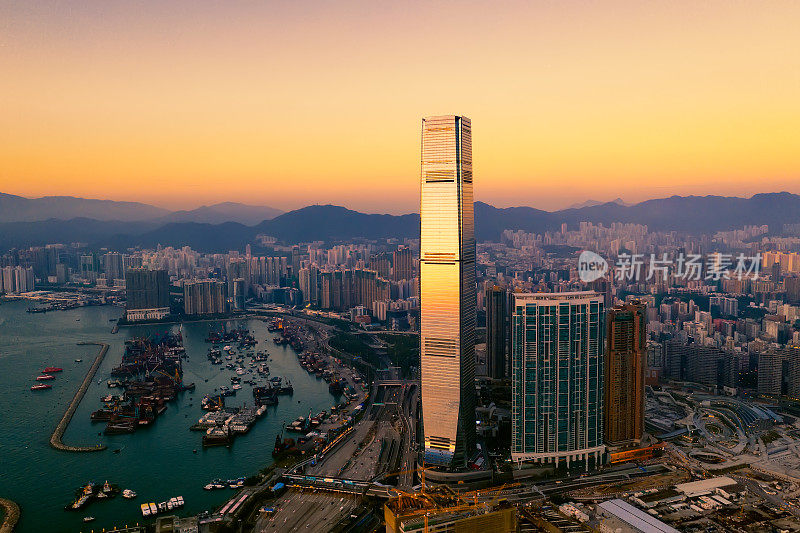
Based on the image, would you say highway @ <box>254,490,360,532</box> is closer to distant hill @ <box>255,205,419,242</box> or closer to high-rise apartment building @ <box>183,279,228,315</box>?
high-rise apartment building @ <box>183,279,228,315</box>

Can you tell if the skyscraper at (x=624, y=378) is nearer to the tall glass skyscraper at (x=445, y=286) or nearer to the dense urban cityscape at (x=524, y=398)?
the dense urban cityscape at (x=524, y=398)

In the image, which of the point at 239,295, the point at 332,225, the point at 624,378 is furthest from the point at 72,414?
the point at 332,225

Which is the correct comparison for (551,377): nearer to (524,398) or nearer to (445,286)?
(524,398)

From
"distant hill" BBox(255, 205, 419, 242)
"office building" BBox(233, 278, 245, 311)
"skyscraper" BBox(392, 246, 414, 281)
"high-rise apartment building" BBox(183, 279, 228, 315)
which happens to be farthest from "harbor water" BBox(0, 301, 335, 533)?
"distant hill" BBox(255, 205, 419, 242)

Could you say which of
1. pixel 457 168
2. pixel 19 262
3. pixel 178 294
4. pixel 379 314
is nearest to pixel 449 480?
pixel 457 168

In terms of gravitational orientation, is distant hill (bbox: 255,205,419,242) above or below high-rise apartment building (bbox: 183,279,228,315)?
above

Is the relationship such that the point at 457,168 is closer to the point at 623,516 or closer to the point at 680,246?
the point at 623,516
